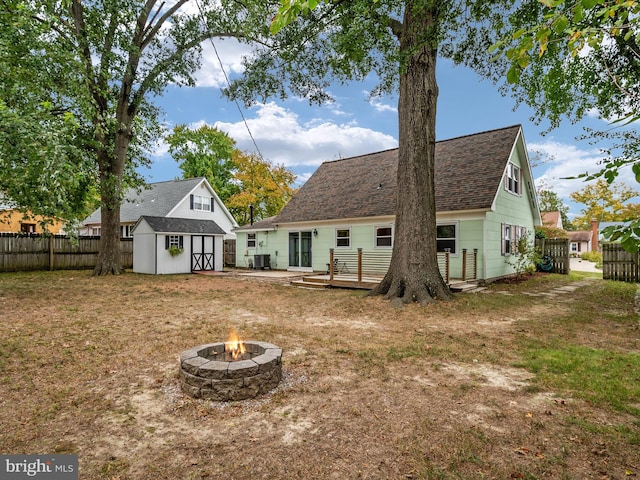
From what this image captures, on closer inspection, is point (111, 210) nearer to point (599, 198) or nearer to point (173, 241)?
point (173, 241)

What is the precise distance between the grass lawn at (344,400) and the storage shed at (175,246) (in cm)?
1052

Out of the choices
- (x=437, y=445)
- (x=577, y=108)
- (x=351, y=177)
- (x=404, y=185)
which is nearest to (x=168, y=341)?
(x=437, y=445)

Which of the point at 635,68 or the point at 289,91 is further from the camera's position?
the point at 289,91

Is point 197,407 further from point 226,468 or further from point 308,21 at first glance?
point 308,21

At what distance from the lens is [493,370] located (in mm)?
4391

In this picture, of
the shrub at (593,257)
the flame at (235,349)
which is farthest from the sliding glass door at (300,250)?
the shrub at (593,257)

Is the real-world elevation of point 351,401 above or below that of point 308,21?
below

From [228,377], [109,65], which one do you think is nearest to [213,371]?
[228,377]

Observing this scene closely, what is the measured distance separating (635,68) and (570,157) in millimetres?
20308

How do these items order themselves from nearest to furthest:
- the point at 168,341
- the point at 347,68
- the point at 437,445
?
the point at 437,445
the point at 168,341
the point at 347,68

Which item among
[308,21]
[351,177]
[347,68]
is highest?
[308,21]

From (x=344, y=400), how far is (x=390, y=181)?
14248 mm

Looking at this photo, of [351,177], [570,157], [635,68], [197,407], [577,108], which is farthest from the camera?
[570,157]

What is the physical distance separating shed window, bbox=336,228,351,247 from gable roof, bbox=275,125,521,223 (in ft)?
2.58
